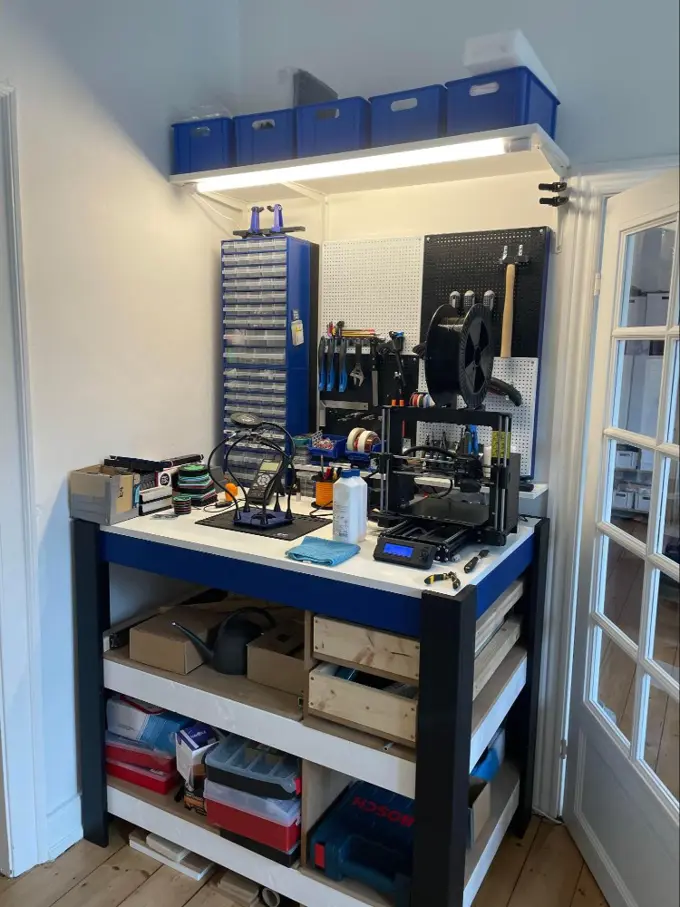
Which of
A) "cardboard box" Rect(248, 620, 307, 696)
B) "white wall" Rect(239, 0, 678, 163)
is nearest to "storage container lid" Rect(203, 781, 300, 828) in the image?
"cardboard box" Rect(248, 620, 307, 696)

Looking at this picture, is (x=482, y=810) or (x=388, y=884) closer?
(x=388, y=884)

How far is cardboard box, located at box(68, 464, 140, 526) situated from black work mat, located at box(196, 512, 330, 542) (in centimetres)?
21

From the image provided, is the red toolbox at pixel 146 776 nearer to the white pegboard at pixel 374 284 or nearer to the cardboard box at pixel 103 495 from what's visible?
the cardboard box at pixel 103 495

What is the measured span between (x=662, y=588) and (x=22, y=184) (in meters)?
1.71

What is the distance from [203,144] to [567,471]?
1464mm

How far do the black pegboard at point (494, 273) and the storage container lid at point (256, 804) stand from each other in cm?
136

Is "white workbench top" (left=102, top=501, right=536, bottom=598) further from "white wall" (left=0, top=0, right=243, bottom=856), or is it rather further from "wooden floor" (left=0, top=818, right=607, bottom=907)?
"wooden floor" (left=0, top=818, right=607, bottom=907)

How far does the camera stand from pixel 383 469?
68.4 inches

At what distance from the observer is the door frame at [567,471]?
5.57 ft

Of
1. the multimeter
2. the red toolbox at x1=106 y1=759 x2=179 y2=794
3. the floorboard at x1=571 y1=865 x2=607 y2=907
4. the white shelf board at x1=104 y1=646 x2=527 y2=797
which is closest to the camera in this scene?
the white shelf board at x1=104 y1=646 x2=527 y2=797

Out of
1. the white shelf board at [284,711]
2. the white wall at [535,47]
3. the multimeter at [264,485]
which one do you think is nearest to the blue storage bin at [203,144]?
the white wall at [535,47]

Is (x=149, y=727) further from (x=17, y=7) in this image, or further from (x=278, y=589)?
(x=17, y=7)

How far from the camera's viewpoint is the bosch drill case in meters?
1.64

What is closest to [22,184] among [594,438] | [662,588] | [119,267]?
[119,267]
